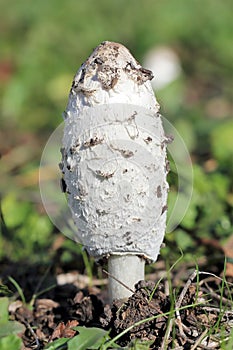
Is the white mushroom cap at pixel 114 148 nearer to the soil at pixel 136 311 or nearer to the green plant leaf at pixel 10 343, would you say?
the soil at pixel 136 311

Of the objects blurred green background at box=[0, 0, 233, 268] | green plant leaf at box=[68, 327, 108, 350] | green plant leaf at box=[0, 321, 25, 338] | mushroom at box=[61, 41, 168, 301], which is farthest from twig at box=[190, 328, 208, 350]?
blurred green background at box=[0, 0, 233, 268]

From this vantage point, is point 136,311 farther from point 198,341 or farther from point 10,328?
point 10,328

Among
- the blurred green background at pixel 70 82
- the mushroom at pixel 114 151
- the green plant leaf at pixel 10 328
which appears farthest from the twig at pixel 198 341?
the blurred green background at pixel 70 82

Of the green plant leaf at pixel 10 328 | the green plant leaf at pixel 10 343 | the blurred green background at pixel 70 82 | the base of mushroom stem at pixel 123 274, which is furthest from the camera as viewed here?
the blurred green background at pixel 70 82

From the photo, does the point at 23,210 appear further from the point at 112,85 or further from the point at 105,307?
the point at 112,85

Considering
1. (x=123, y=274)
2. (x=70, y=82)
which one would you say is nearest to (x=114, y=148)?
(x=123, y=274)
